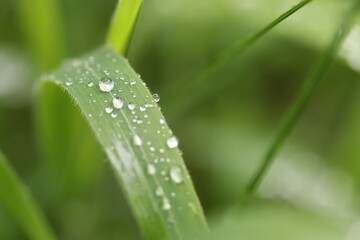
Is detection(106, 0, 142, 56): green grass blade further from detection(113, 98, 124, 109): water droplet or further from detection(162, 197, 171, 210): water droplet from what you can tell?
detection(162, 197, 171, 210): water droplet

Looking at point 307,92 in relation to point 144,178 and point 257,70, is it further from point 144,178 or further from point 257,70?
point 257,70

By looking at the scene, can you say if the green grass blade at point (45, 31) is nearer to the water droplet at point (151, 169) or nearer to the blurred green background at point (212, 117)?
the blurred green background at point (212, 117)

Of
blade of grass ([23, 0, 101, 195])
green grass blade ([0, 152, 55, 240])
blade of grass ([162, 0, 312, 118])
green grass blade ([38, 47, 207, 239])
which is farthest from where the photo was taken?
blade of grass ([23, 0, 101, 195])

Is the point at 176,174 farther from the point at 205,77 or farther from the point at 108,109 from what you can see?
the point at 205,77

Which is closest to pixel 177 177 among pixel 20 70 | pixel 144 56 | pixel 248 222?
pixel 248 222

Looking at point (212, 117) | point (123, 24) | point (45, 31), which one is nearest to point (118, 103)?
point (123, 24)

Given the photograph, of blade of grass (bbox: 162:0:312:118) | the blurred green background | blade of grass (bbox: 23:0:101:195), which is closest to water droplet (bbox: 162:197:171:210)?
blade of grass (bbox: 162:0:312:118)
